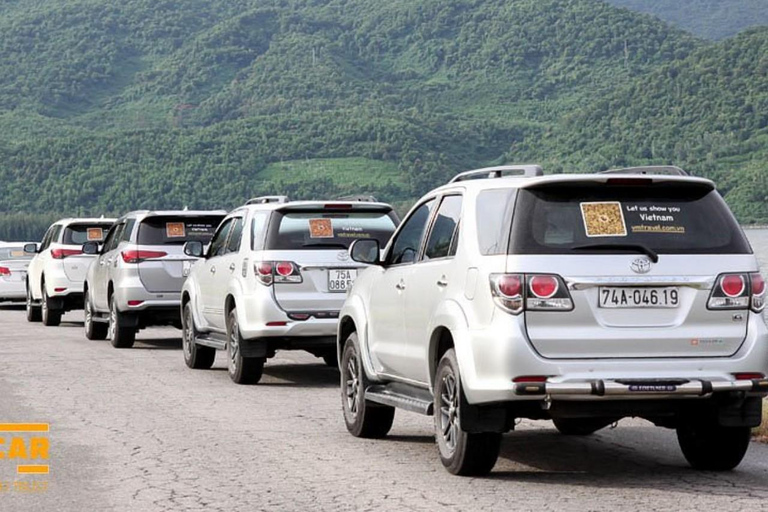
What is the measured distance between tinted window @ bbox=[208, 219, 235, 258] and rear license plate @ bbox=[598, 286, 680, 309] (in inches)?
326

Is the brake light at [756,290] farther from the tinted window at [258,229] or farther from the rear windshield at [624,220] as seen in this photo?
the tinted window at [258,229]

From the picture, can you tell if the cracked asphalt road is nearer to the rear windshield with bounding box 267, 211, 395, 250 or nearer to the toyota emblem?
the toyota emblem

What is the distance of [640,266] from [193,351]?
9010 mm

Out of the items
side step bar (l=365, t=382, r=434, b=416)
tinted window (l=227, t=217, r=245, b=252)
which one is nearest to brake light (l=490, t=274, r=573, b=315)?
side step bar (l=365, t=382, r=434, b=416)

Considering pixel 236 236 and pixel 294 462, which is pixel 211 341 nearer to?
pixel 236 236

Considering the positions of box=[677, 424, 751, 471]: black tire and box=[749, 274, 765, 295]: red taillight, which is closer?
box=[749, 274, 765, 295]: red taillight

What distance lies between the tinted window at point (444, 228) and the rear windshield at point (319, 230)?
487 cm

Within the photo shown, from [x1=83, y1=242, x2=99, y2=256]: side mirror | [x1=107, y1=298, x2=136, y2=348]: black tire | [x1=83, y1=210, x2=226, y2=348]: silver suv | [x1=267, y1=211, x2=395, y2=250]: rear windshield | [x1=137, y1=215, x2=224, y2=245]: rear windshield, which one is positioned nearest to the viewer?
[x1=267, y1=211, x2=395, y2=250]: rear windshield

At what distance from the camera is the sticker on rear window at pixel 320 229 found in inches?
552

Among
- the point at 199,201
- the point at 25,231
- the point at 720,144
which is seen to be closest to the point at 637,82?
the point at 720,144

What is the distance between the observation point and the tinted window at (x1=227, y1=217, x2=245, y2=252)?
48.9 feet

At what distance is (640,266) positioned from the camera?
7816 millimetres

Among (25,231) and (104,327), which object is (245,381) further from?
(25,231)

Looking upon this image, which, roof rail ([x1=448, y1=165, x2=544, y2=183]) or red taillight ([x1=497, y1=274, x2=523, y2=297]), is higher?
roof rail ([x1=448, y1=165, x2=544, y2=183])
